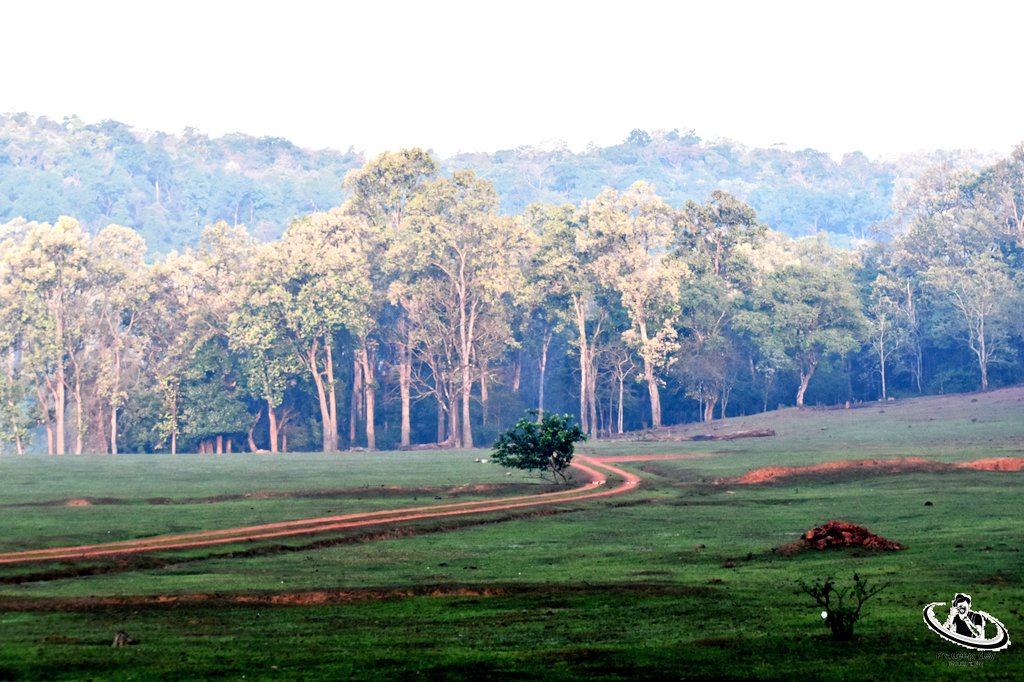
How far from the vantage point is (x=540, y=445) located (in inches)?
2857

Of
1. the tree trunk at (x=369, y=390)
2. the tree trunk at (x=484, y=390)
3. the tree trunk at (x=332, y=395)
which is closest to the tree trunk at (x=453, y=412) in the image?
the tree trunk at (x=484, y=390)

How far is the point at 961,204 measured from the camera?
157m

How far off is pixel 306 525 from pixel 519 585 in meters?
20.0

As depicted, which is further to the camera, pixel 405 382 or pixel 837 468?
pixel 405 382

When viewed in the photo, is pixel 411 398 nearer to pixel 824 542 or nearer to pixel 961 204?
pixel 961 204

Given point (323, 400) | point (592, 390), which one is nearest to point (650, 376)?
point (592, 390)

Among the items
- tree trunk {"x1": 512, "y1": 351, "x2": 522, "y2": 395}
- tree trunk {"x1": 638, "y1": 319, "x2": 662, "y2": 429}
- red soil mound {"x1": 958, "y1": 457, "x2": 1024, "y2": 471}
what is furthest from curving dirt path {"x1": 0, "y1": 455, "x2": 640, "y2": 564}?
tree trunk {"x1": 512, "y1": 351, "x2": 522, "y2": 395}

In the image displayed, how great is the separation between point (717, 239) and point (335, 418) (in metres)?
43.2

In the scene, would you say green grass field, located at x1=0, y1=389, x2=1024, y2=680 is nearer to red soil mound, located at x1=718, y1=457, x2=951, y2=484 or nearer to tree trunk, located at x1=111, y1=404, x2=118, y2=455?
red soil mound, located at x1=718, y1=457, x2=951, y2=484

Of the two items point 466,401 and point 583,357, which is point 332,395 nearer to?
point 466,401

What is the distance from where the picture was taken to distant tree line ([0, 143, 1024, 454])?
128875 millimetres

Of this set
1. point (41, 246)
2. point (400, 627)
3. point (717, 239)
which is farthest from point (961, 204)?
point (400, 627)

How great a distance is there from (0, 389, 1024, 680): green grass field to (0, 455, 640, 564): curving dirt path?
1.55 metres

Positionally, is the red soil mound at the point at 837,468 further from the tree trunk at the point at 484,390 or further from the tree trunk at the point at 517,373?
the tree trunk at the point at 517,373
